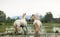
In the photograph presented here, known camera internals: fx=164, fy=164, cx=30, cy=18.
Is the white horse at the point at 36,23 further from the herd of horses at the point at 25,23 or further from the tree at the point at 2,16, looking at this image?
the tree at the point at 2,16

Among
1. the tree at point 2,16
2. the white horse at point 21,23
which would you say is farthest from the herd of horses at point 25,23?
the tree at point 2,16

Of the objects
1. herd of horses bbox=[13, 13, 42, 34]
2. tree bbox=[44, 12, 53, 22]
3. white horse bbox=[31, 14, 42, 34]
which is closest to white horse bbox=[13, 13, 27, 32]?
herd of horses bbox=[13, 13, 42, 34]

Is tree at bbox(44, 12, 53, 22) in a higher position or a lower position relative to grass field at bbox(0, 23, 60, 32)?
higher

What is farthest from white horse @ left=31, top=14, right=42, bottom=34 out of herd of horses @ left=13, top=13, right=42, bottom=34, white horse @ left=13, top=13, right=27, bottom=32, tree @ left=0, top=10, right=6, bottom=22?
tree @ left=0, top=10, right=6, bottom=22

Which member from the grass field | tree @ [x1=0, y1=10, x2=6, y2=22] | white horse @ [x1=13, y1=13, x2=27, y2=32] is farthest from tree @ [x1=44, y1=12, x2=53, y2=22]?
tree @ [x1=0, y1=10, x2=6, y2=22]

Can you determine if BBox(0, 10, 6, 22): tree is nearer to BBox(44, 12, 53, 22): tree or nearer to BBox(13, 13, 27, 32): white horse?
BBox(13, 13, 27, 32): white horse

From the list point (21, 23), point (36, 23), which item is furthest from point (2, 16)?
point (36, 23)

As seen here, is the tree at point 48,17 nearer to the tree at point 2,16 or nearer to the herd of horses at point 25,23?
the herd of horses at point 25,23

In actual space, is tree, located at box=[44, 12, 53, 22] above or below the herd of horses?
above

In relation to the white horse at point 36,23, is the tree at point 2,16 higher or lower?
higher

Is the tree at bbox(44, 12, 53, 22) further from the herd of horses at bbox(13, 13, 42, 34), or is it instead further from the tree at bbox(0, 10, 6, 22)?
the tree at bbox(0, 10, 6, 22)

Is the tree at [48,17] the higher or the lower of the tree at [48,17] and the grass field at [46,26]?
the higher

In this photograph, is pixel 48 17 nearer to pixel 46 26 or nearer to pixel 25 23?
pixel 46 26

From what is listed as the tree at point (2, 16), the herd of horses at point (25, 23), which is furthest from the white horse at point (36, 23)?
the tree at point (2, 16)
